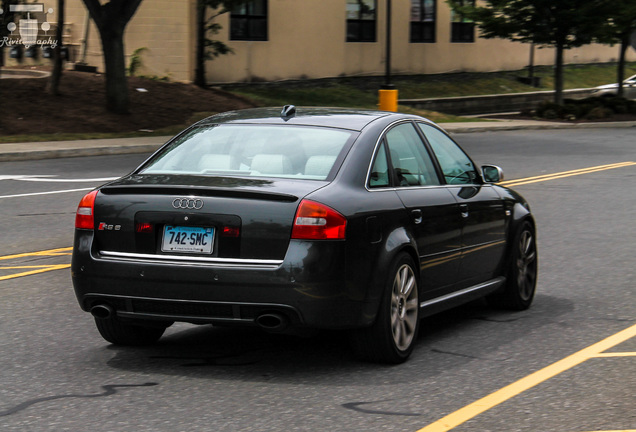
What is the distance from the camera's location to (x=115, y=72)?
2625 centimetres

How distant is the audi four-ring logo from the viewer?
5888 millimetres

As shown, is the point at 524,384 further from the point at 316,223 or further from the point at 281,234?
the point at 281,234

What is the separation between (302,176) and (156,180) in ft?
2.84

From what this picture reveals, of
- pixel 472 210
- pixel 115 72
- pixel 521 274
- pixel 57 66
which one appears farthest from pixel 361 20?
pixel 472 210

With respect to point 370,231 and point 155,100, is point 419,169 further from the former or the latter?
point 155,100

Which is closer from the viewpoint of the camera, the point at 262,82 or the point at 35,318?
the point at 35,318

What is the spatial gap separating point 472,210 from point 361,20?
35872 mm

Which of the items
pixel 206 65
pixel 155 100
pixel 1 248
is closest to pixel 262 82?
pixel 206 65

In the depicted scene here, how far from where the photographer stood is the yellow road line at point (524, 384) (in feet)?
16.9

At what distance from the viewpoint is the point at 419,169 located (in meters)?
7.09

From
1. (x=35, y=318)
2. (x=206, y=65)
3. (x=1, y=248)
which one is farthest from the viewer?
(x=206, y=65)

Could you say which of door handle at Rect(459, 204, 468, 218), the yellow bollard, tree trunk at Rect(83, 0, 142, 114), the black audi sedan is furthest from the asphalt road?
the yellow bollard

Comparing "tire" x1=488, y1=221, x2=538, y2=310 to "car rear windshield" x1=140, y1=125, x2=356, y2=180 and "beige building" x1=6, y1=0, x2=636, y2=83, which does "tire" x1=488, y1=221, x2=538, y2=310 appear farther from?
"beige building" x1=6, y1=0, x2=636, y2=83

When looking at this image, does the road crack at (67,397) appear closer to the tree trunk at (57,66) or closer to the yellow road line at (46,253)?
the yellow road line at (46,253)
